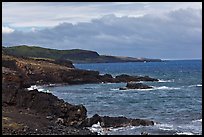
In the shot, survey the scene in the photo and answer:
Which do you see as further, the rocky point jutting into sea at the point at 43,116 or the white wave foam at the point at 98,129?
the white wave foam at the point at 98,129

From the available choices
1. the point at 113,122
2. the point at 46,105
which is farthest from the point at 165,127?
the point at 46,105

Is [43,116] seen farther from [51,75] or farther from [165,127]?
[51,75]

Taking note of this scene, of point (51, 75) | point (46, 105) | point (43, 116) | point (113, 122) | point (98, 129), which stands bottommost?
point (98, 129)

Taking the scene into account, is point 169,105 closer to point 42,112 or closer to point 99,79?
point 42,112

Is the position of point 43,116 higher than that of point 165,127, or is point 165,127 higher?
point 43,116

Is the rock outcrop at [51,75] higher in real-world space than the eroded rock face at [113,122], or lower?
higher

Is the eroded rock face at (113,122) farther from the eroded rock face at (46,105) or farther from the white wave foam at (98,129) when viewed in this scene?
the eroded rock face at (46,105)

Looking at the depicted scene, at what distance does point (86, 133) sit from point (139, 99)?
32696mm

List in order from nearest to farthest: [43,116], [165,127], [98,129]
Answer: [98,129] < [43,116] < [165,127]

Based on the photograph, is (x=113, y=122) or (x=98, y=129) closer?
(x=98, y=129)

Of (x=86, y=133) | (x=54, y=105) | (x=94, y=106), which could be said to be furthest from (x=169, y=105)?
(x=86, y=133)

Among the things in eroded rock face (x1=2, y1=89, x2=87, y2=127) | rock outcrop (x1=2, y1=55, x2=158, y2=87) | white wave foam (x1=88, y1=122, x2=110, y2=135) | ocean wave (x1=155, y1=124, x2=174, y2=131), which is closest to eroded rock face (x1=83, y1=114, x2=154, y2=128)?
white wave foam (x1=88, y1=122, x2=110, y2=135)

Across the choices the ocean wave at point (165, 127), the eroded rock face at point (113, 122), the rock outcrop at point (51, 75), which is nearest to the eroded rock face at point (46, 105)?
the eroded rock face at point (113, 122)

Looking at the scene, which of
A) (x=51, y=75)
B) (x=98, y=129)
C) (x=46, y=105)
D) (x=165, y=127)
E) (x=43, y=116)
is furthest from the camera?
(x=51, y=75)
